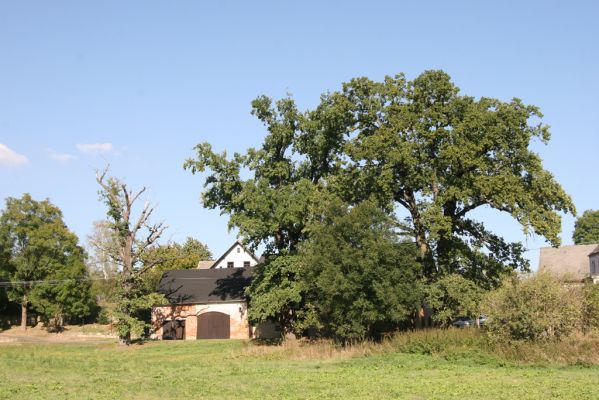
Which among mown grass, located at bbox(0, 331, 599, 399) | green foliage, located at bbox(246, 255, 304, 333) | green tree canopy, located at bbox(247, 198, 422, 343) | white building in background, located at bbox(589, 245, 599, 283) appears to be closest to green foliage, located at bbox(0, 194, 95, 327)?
green foliage, located at bbox(246, 255, 304, 333)

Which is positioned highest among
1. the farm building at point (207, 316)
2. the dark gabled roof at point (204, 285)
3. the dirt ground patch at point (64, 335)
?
the dark gabled roof at point (204, 285)

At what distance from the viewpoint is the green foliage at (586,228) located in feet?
322

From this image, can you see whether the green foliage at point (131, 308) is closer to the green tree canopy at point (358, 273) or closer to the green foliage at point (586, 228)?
the green tree canopy at point (358, 273)

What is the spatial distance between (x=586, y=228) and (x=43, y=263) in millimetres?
87009

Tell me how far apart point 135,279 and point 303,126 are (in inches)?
724

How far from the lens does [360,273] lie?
102 feet

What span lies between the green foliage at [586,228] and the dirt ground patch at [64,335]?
79439 millimetres

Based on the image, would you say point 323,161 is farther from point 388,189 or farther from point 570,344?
point 570,344

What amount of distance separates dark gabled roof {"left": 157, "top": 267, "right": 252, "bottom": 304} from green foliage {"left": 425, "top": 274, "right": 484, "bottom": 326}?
2158 centimetres

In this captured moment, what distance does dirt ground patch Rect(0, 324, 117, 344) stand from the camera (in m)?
50.6

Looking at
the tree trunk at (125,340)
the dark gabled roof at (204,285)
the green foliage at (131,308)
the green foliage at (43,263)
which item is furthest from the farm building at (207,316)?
the green foliage at (43,263)

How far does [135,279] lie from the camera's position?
45625mm

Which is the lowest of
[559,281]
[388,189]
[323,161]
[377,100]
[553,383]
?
[553,383]

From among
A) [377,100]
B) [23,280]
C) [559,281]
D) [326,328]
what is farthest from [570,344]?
[23,280]
